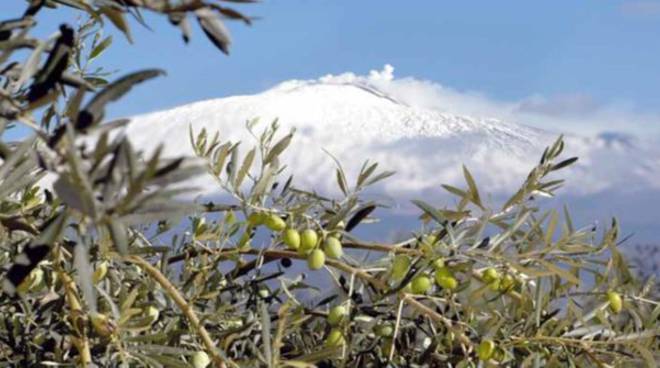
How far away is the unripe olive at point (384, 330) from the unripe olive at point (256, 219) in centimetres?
16

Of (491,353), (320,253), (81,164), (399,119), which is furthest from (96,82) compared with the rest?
(399,119)

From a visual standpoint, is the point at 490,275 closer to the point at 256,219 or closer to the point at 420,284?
the point at 420,284

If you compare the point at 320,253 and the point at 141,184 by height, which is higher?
the point at 141,184

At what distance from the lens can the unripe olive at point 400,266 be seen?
1.13 metres

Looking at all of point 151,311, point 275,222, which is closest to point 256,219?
point 275,222

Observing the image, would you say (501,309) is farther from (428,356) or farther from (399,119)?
(399,119)

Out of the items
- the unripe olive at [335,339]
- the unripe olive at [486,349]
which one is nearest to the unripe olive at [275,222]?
the unripe olive at [335,339]

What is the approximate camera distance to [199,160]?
650 millimetres

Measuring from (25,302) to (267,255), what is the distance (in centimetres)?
25

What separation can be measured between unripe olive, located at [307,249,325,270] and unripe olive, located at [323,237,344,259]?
0.01 meters

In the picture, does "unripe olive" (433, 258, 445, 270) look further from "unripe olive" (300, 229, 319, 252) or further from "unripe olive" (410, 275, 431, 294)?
"unripe olive" (300, 229, 319, 252)

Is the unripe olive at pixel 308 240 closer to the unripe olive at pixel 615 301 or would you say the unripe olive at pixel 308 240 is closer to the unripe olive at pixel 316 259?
the unripe olive at pixel 316 259

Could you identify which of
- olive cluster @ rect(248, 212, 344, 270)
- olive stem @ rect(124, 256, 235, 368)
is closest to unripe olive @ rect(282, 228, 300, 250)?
olive cluster @ rect(248, 212, 344, 270)

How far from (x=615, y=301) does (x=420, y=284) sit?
262 millimetres
